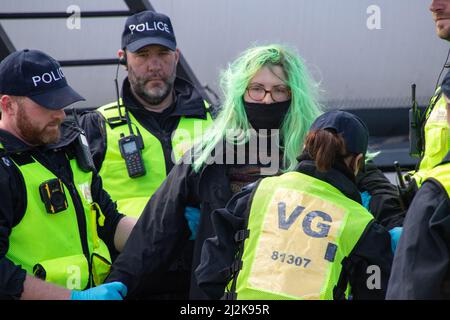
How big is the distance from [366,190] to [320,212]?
63 centimetres

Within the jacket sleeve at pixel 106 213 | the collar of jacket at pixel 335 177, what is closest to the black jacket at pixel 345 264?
the collar of jacket at pixel 335 177

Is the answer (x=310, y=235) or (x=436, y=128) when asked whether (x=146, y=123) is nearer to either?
(x=436, y=128)

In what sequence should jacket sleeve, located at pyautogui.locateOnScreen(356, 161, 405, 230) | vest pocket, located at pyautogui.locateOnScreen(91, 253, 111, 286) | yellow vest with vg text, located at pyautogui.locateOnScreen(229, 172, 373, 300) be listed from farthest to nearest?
vest pocket, located at pyautogui.locateOnScreen(91, 253, 111, 286), jacket sleeve, located at pyautogui.locateOnScreen(356, 161, 405, 230), yellow vest with vg text, located at pyautogui.locateOnScreen(229, 172, 373, 300)

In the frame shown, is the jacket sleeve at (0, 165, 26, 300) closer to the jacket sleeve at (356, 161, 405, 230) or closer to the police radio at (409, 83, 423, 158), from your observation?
the jacket sleeve at (356, 161, 405, 230)

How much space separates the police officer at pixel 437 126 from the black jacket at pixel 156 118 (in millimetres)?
1020

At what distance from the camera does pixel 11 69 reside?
3432mm

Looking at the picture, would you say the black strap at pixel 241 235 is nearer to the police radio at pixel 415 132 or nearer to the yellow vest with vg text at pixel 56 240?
the yellow vest with vg text at pixel 56 240

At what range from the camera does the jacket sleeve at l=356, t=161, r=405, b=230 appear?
3410 mm

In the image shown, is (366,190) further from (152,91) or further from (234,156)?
(152,91)

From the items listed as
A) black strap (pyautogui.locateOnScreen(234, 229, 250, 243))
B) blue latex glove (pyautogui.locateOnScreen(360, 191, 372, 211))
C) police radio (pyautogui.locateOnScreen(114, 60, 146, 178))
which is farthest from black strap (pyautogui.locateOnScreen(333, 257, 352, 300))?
police radio (pyautogui.locateOnScreen(114, 60, 146, 178))

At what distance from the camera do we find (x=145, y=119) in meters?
4.50

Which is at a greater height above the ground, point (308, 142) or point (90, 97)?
point (308, 142)

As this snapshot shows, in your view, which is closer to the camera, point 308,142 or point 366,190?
point 308,142
